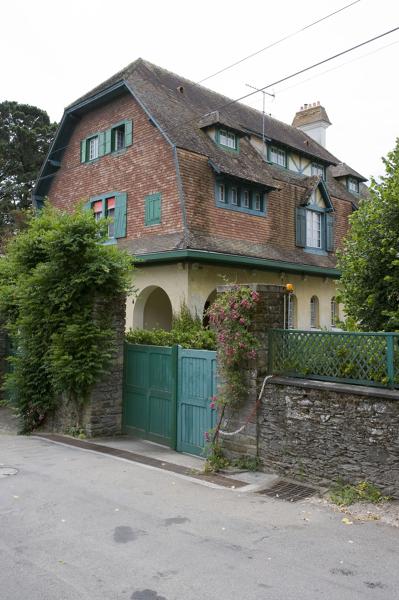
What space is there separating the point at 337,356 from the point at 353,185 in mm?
20588

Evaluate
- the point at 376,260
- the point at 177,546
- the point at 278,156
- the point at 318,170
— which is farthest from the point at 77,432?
the point at 318,170

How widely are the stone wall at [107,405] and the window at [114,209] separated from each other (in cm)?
649

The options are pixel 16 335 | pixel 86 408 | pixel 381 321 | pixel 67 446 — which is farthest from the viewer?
pixel 16 335

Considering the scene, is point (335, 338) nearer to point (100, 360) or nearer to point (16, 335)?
point (100, 360)

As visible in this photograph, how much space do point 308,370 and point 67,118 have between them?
15972 millimetres

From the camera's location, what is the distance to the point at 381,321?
8477mm

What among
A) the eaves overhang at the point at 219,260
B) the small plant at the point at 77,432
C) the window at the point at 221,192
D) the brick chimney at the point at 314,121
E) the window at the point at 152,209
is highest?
the brick chimney at the point at 314,121

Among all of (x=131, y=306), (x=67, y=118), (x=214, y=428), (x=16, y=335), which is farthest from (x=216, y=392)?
(x=67, y=118)

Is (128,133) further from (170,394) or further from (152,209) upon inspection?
(170,394)

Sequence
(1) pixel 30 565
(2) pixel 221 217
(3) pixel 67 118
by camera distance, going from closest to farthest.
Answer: (1) pixel 30 565
(2) pixel 221 217
(3) pixel 67 118

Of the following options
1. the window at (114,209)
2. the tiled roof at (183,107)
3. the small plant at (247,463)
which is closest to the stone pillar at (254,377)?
the small plant at (247,463)

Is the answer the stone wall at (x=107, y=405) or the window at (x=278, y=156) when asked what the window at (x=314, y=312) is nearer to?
the window at (x=278, y=156)

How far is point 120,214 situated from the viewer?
56.9ft

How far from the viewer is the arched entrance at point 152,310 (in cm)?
1642
